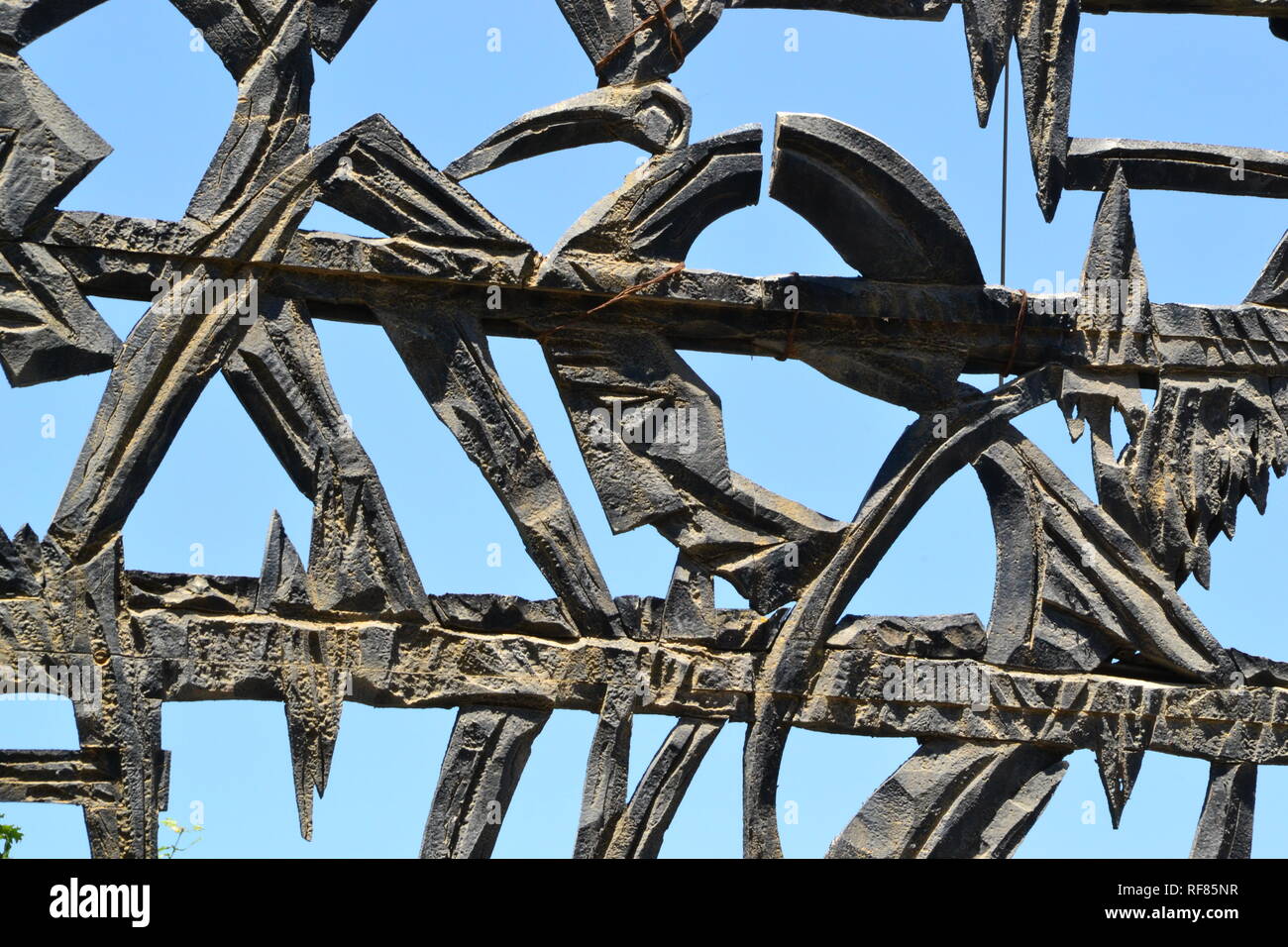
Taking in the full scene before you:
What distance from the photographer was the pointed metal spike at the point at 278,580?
20.1 ft

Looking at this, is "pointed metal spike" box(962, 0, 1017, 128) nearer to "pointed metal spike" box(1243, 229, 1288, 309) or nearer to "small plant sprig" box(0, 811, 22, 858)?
"pointed metal spike" box(1243, 229, 1288, 309)

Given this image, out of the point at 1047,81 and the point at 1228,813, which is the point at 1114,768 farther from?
the point at 1047,81

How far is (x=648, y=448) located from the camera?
6.44 m

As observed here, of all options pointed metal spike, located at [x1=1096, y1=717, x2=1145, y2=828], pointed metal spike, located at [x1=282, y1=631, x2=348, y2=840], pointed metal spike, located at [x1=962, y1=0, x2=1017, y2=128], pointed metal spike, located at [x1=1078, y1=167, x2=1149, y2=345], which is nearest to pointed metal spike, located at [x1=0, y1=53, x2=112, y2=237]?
pointed metal spike, located at [x1=282, y1=631, x2=348, y2=840]

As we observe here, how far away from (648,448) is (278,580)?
47.5 inches

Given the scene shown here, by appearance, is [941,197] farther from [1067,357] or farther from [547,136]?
[547,136]

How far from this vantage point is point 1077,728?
21.6ft

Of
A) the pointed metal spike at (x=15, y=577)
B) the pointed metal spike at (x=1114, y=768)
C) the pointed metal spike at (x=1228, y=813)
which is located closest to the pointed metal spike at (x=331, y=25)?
the pointed metal spike at (x=15, y=577)

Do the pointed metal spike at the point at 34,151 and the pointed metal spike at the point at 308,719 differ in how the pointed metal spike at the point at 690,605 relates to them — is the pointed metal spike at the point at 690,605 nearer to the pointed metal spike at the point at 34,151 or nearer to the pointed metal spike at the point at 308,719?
the pointed metal spike at the point at 308,719

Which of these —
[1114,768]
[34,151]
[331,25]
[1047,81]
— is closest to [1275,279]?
[1047,81]

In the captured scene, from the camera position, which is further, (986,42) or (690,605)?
(986,42)

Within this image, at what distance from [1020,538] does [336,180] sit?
244cm

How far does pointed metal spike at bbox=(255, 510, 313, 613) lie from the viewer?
6141mm

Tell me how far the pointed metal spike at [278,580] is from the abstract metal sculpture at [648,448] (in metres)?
0.01
